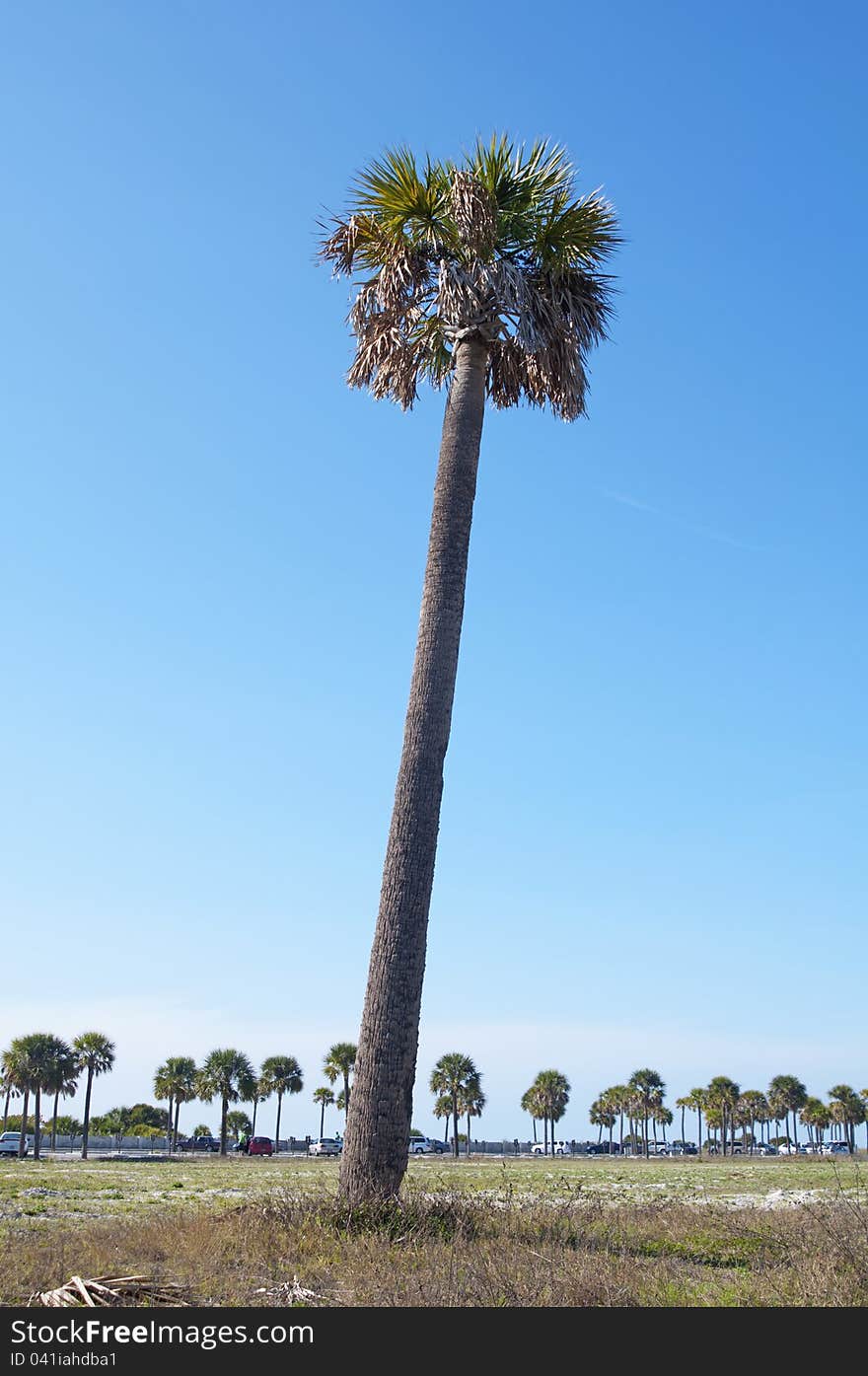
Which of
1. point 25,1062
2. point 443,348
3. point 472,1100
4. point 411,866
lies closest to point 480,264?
point 443,348

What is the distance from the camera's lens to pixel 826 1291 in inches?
341

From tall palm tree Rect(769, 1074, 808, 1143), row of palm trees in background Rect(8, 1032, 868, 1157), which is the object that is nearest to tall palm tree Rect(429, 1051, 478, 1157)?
row of palm trees in background Rect(8, 1032, 868, 1157)

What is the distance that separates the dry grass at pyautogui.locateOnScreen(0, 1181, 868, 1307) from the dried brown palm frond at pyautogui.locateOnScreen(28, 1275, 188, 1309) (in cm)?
21

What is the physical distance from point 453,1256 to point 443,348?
14.1 m

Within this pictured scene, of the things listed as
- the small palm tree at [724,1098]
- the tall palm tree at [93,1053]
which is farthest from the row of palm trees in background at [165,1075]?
the small palm tree at [724,1098]

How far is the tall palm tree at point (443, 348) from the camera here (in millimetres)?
13477

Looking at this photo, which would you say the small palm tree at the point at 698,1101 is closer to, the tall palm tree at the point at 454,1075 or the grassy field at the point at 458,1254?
the tall palm tree at the point at 454,1075

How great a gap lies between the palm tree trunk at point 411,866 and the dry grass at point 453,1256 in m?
0.65

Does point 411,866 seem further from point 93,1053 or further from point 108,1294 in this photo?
point 93,1053

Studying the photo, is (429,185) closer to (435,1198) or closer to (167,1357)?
(435,1198)

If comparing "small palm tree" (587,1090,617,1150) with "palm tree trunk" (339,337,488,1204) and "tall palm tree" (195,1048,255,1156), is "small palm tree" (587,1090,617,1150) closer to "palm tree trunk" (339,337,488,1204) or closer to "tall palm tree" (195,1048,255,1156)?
"tall palm tree" (195,1048,255,1156)

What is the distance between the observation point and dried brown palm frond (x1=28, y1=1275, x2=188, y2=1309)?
26.2ft

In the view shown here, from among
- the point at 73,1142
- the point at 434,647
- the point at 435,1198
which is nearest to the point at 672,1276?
the point at 435,1198

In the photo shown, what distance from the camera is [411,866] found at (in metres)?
13.8
